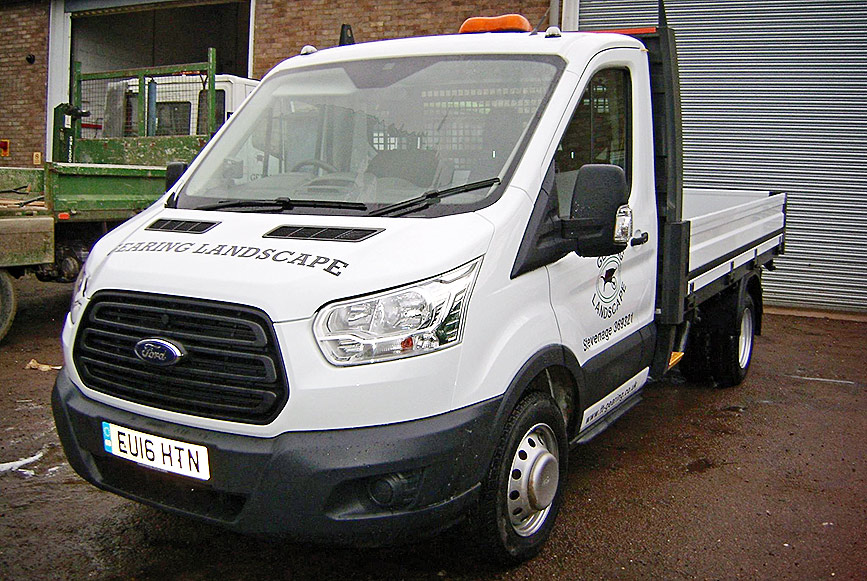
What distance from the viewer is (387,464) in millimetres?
2721

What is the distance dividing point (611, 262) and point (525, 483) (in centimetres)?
119

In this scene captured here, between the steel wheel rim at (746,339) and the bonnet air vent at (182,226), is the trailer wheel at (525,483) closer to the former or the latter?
the bonnet air vent at (182,226)

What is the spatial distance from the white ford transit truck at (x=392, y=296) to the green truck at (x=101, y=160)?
12.2 feet

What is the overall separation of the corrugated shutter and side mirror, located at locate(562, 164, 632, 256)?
778 centimetres

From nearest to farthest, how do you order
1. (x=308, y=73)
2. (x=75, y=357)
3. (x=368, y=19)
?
(x=75, y=357) → (x=308, y=73) → (x=368, y=19)

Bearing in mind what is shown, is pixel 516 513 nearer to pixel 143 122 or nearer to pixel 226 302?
pixel 226 302

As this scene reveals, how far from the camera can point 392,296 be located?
278 cm

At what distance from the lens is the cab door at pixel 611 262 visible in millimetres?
3580

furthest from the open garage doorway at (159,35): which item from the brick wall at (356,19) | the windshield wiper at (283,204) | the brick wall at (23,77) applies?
the windshield wiper at (283,204)

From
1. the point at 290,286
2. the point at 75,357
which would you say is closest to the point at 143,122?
the point at 75,357

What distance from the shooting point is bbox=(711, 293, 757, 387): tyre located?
620cm

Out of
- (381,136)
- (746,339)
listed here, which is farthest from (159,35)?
(381,136)

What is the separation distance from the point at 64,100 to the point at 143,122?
705cm

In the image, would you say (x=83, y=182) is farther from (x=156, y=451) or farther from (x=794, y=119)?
(x=794, y=119)
